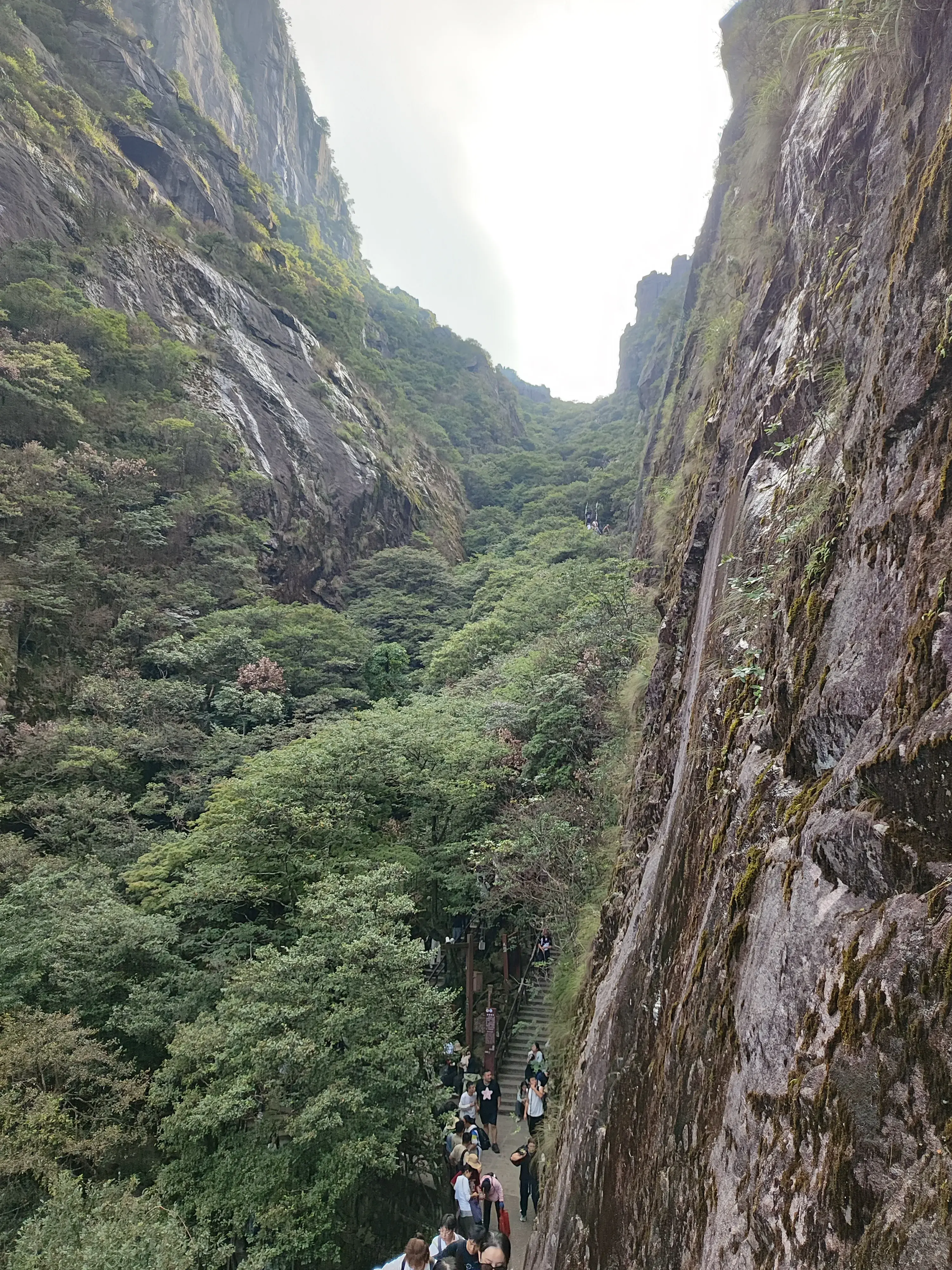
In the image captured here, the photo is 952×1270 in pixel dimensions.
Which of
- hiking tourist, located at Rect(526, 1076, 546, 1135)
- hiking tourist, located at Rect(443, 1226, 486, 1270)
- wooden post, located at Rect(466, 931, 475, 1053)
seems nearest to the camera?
hiking tourist, located at Rect(443, 1226, 486, 1270)

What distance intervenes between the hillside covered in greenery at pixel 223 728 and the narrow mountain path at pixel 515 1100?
0.98 m

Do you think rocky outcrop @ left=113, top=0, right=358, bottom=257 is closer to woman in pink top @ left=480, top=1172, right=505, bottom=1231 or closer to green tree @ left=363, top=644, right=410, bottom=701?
green tree @ left=363, top=644, right=410, bottom=701

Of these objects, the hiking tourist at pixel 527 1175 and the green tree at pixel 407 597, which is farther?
the green tree at pixel 407 597

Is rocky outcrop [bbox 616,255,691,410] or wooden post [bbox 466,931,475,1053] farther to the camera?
rocky outcrop [bbox 616,255,691,410]

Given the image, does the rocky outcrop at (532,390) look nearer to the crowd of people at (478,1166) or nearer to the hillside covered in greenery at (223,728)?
the hillside covered in greenery at (223,728)

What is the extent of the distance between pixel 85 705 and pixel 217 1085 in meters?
10.9

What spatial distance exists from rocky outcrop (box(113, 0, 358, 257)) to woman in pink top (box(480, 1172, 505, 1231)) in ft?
205

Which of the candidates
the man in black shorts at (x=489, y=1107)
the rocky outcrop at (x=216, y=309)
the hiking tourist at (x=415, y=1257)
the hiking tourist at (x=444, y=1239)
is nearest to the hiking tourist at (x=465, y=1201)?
the hiking tourist at (x=444, y=1239)

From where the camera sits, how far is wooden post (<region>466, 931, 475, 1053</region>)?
32.9 feet

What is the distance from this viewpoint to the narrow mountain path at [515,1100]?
270 inches

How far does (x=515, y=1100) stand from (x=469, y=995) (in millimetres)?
1582

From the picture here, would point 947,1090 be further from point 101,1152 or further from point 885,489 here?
point 101,1152

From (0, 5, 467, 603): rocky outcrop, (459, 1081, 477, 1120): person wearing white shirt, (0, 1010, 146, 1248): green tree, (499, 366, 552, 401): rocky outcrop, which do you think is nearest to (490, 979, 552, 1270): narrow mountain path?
(459, 1081, 477, 1120): person wearing white shirt

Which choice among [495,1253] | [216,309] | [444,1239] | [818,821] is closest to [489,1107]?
[444,1239]
